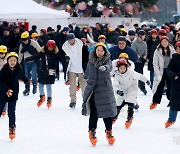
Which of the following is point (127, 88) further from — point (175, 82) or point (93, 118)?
point (93, 118)

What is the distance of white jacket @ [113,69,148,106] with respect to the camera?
9859 millimetres

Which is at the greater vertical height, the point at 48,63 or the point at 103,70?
the point at 103,70

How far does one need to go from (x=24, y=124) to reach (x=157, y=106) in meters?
3.52

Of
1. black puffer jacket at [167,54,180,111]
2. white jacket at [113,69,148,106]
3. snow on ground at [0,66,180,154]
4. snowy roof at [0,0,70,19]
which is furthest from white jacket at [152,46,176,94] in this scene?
snowy roof at [0,0,70,19]

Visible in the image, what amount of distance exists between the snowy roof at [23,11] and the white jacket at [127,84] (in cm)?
967

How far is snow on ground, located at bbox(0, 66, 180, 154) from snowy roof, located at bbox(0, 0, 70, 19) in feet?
23.3

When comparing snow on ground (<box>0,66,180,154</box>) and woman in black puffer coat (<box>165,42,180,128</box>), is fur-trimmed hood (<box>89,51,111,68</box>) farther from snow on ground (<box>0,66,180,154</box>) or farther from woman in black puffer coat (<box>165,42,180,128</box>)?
woman in black puffer coat (<box>165,42,180,128</box>)

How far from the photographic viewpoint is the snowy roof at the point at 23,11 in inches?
757

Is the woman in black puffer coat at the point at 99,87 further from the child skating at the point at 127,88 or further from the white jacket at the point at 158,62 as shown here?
Answer: the white jacket at the point at 158,62

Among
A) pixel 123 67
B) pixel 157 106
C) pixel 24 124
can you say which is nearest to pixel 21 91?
pixel 157 106

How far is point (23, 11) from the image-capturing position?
64.6 ft

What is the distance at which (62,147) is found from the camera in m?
8.22

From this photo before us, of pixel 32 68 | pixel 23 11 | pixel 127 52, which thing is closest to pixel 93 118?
pixel 127 52

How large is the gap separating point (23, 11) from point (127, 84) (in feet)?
34.0
